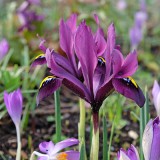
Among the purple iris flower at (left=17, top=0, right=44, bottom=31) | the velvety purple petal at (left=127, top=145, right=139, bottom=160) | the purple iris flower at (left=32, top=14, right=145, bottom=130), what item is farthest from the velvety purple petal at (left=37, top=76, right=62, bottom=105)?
the purple iris flower at (left=17, top=0, right=44, bottom=31)

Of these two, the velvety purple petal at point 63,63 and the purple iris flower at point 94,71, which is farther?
the velvety purple petal at point 63,63

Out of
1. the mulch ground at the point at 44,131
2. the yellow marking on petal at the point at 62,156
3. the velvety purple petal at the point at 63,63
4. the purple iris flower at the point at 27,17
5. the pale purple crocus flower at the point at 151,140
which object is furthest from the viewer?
the purple iris flower at the point at 27,17

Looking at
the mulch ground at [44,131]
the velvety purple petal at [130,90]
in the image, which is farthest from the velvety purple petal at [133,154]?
the mulch ground at [44,131]

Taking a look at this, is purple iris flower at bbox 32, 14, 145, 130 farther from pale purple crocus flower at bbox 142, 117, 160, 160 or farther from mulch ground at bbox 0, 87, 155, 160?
mulch ground at bbox 0, 87, 155, 160

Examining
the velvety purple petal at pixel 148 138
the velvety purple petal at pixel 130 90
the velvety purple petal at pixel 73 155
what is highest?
the velvety purple petal at pixel 130 90

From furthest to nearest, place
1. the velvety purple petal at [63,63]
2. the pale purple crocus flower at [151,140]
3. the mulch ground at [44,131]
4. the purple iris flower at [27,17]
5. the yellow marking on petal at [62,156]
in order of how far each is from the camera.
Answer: the purple iris flower at [27,17], the mulch ground at [44,131], the velvety purple petal at [63,63], the yellow marking on petal at [62,156], the pale purple crocus flower at [151,140]

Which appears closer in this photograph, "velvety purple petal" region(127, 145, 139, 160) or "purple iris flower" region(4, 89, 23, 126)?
"velvety purple petal" region(127, 145, 139, 160)

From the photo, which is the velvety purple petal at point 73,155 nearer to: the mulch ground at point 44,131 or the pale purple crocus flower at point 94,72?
the pale purple crocus flower at point 94,72

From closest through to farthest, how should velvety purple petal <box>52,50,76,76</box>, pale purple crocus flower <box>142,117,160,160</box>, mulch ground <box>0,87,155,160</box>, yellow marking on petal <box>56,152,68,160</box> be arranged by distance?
pale purple crocus flower <box>142,117,160,160</box> < yellow marking on petal <box>56,152,68,160</box> < velvety purple petal <box>52,50,76,76</box> < mulch ground <box>0,87,155,160</box>
